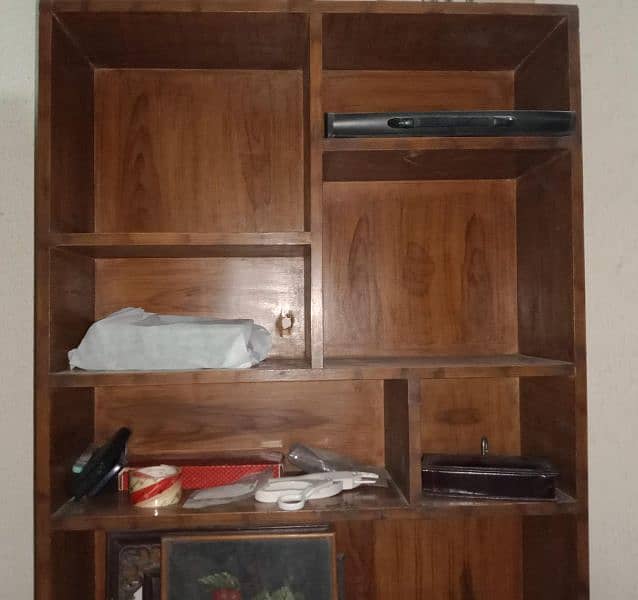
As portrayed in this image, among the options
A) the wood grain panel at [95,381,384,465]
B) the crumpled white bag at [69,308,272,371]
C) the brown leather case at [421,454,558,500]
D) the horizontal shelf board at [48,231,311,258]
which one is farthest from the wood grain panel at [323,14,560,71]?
the brown leather case at [421,454,558,500]

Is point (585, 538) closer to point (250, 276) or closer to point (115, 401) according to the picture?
point (250, 276)

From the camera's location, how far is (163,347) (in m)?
1.00

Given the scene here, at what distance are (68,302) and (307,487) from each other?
22.8 inches

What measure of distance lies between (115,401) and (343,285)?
1.89ft

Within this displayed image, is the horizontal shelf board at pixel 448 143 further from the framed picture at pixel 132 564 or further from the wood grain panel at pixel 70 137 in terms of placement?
the framed picture at pixel 132 564

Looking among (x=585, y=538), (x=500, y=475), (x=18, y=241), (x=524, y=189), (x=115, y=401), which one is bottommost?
(x=585, y=538)

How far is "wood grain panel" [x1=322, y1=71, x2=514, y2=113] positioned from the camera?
1.30 m

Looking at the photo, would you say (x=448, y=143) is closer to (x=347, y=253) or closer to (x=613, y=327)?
(x=347, y=253)

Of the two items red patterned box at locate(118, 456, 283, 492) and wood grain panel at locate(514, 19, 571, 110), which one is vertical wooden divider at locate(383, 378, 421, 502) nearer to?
red patterned box at locate(118, 456, 283, 492)

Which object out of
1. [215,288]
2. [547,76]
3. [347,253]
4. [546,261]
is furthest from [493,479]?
[547,76]

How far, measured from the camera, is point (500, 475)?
103 cm

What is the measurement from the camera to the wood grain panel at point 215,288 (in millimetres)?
1240

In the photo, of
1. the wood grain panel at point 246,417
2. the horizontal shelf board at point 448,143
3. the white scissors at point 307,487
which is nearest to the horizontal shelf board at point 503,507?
the white scissors at point 307,487

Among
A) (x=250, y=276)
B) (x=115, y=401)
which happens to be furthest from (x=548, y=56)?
(x=115, y=401)
